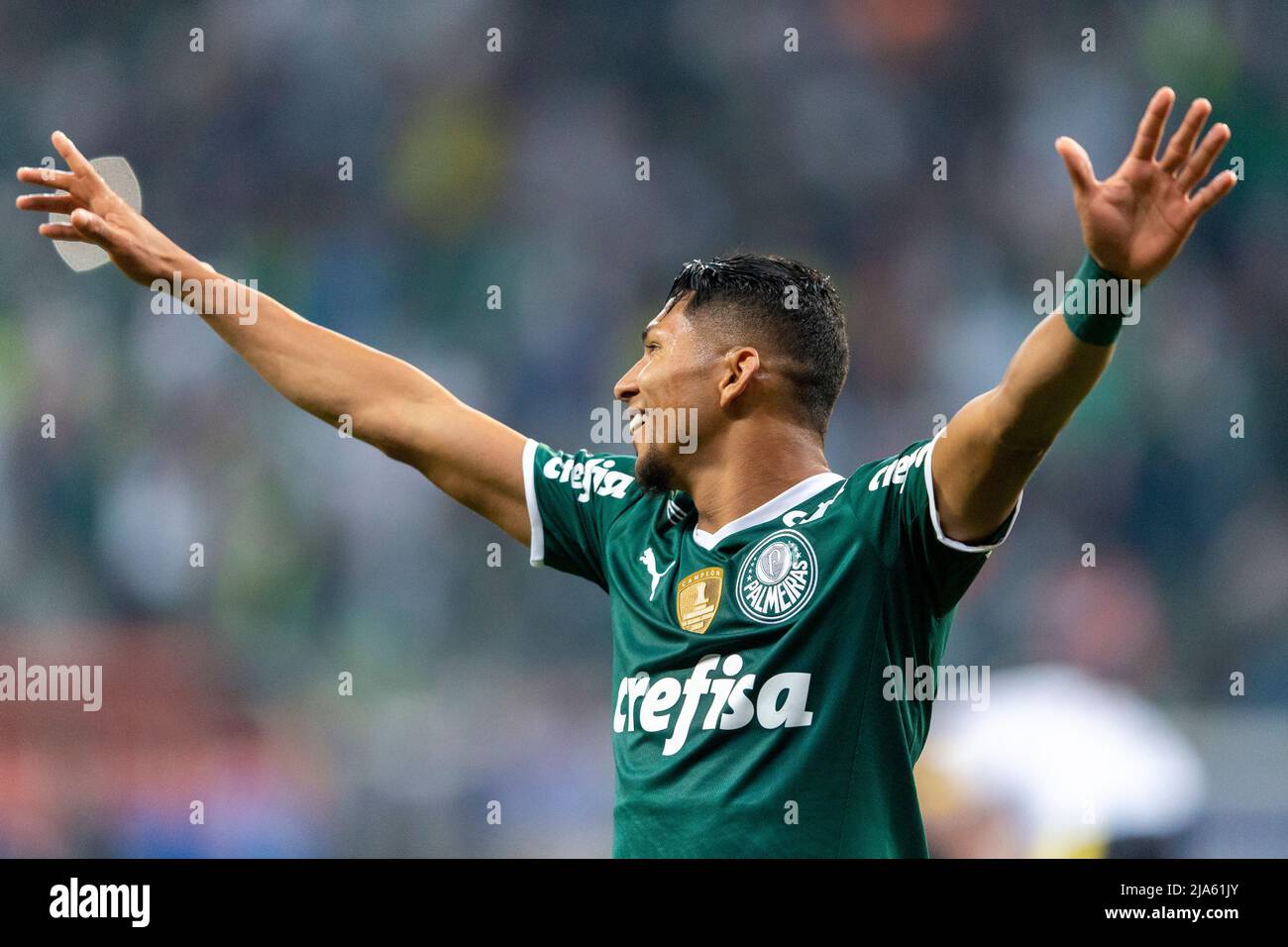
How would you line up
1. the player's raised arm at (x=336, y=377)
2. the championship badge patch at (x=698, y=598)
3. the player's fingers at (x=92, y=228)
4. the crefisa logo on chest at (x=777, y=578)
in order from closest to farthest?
the crefisa logo on chest at (x=777, y=578) → the championship badge patch at (x=698, y=598) → the player's fingers at (x=92, y=228) → the player's raised arm at (x=336, y=377)

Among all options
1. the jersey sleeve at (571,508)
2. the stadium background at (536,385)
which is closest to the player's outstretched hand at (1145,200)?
the jersey sleeve at (571,508)

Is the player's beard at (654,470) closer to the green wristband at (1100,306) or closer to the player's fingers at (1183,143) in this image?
the green wristband at (1100,306)

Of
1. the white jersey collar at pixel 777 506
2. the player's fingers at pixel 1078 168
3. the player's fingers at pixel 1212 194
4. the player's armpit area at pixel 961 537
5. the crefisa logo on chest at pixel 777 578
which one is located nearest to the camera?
the player's fingers at pixel 1212 194

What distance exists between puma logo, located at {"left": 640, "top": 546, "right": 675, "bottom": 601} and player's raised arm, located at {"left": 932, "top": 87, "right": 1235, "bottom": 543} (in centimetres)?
93

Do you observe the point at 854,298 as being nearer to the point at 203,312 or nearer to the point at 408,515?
the point at 408,515

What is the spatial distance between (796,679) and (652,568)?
1.82ft

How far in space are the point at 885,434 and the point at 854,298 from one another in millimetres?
1010

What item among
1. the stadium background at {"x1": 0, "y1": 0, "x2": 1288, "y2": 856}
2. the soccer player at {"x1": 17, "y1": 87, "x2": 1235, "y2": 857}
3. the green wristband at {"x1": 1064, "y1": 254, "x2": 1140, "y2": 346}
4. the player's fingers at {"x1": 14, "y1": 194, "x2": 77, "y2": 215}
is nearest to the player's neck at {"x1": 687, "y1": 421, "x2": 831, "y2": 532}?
the soccer player at {"x1": 17, "y1": 87, "x2": 1235, "y2": 857}

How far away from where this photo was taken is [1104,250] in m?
2.64

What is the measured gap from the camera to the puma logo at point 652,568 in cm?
339

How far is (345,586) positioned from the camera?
7980 mm

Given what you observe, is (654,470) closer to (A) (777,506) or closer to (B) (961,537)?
(A) (777,506)

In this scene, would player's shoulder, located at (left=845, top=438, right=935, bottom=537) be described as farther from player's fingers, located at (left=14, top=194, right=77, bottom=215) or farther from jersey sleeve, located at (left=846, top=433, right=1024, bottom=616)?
player's fingers, located at (left=14, top=194, right=77, bottom=215)

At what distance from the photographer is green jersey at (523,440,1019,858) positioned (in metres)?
2.96
